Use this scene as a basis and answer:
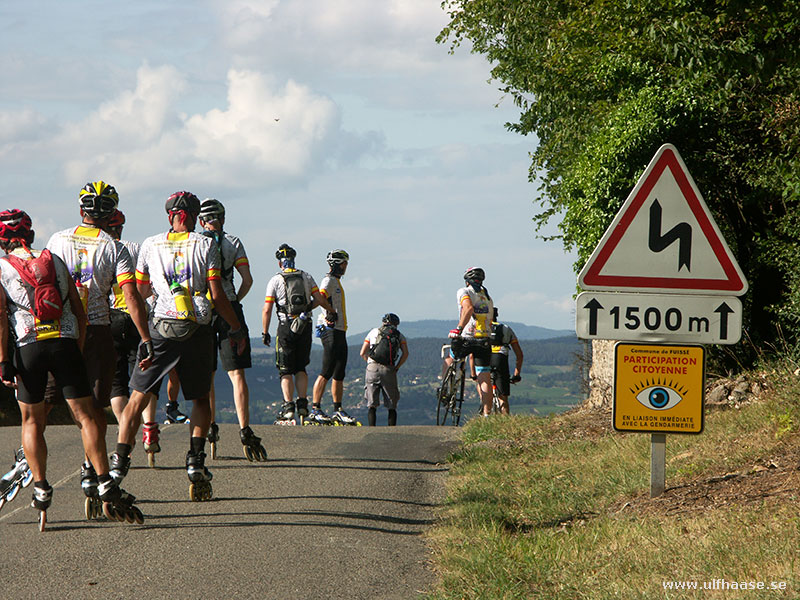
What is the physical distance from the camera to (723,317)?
18.8 ft

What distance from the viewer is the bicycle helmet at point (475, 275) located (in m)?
14.2

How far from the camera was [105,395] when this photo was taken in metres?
7.08

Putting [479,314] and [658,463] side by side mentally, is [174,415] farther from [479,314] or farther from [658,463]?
[658,463]

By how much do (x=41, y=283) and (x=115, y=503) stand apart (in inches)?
58.6

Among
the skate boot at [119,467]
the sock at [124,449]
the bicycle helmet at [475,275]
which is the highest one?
the bicycle helmet at [475,275]

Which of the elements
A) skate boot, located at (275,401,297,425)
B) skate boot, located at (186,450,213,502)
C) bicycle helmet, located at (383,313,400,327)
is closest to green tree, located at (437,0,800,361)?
bicycle helmet, located at (383,313,400,327)

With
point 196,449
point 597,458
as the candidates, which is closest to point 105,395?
point 196,449

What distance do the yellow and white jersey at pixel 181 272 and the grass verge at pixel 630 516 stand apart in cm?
237

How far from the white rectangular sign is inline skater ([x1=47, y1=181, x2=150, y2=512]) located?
3.22 meters

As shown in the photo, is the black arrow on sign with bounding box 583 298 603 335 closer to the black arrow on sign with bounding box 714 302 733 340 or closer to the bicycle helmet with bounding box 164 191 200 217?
the black arrow on sign with bounding box 714 302 733 340

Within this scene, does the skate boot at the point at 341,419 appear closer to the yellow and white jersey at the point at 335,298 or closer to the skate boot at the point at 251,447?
the yellow and white jersey at the point at 335,298

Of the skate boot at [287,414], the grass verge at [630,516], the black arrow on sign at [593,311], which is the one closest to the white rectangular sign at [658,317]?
the black arrow on sign at [593,311]

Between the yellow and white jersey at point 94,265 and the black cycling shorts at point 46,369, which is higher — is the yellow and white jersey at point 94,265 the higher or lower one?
the higher one

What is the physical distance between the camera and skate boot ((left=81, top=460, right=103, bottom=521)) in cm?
671
